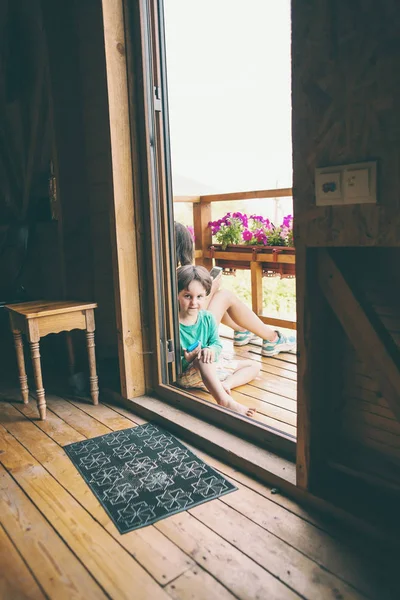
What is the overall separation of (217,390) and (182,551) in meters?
1.21

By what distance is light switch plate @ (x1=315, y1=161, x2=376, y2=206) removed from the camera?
4.65 ft

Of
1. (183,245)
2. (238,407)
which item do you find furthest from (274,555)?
(183,245)

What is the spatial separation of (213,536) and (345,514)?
1.45 feet

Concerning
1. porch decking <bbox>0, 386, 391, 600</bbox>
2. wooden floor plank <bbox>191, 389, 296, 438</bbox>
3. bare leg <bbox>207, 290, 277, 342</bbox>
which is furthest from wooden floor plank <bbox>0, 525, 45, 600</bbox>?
bare leg <bbox>207, 290, 277, 342</bbox>

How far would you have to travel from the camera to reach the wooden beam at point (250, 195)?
14.4 ft

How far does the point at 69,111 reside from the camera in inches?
117

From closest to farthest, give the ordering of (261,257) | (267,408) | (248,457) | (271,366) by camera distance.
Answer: (248,457) < (267,408) < (271,366) < (261,257)

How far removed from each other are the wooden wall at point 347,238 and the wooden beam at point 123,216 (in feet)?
4.20

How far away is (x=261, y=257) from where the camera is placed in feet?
15.3

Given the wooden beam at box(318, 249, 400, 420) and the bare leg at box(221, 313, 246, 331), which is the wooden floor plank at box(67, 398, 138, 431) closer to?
the bare leg at box(221, 313, 246, 331)

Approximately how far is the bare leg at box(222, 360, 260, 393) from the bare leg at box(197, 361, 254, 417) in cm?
16

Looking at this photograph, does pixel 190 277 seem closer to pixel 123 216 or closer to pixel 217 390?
pixel 123 216

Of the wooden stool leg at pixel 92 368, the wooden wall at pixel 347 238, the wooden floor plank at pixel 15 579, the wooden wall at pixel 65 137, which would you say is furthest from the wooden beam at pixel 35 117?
the wooden floor plank at pixel 15 579

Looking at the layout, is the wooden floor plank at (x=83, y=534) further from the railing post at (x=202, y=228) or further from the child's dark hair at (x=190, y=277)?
the railing post at (x=202, y=228)
